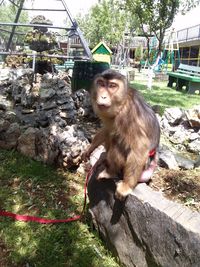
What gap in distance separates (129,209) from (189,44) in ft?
86.7

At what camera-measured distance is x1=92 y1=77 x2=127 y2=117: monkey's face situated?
276cm

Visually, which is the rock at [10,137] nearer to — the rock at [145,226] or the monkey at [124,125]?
the rock at [145,226]

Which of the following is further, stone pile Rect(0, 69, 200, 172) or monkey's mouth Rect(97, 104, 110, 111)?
stone pile Rect(0, 69, 200, 172)

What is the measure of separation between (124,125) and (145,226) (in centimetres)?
83

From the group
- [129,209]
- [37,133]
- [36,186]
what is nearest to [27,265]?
[129,209]

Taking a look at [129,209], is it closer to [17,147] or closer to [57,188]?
[57,188]

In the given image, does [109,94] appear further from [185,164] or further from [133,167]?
[185,164]

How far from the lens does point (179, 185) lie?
398 cm

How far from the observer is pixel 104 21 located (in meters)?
35.8

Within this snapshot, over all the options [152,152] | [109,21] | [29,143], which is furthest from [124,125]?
[109,21]

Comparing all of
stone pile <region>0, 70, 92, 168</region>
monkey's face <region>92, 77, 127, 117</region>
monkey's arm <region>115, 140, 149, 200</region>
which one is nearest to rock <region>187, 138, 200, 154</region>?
stone pile <region>0, 70, 92, 168</region>

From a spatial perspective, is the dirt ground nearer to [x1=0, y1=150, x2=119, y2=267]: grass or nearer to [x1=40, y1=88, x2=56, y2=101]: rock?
[x1=0, y1=150, x2=119, y2=267]: grass

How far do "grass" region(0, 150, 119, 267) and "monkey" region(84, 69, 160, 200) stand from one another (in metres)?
0.69

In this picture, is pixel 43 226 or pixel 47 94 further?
pixel 47 94
